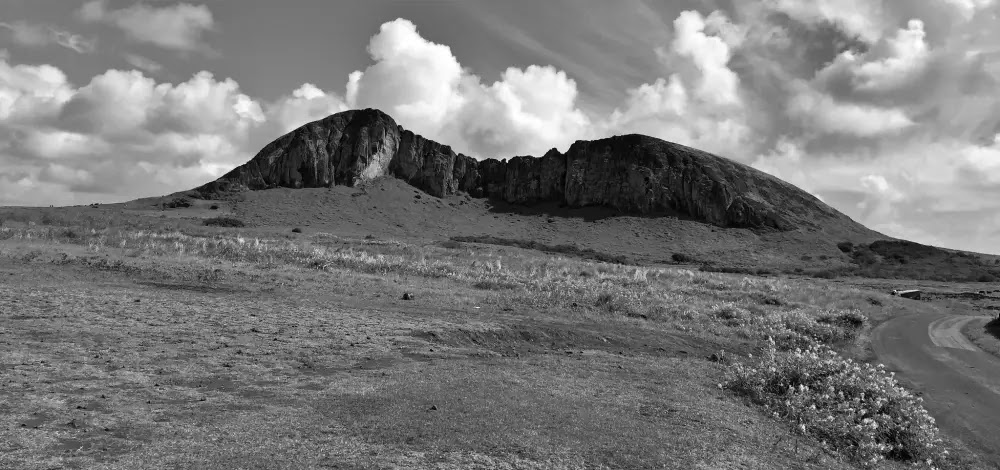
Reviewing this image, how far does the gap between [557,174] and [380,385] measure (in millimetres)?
129937

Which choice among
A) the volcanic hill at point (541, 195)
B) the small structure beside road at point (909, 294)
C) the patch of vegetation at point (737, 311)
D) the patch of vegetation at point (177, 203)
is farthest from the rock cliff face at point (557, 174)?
the patch of vegetation at point (737, 311)

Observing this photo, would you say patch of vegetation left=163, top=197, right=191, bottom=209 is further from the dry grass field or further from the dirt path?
the dirt path

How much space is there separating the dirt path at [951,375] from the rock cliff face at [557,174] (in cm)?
9629

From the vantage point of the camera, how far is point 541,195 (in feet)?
449

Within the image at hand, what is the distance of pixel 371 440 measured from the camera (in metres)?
6.48

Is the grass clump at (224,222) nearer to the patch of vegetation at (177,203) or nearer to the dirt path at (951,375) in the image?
the patch of vegetation at (177,203)

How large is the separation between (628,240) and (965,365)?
301ft

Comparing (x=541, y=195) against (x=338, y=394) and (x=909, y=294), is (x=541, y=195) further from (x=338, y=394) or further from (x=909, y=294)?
(x=338, y=394)

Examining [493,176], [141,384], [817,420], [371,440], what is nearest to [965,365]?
[817,420]

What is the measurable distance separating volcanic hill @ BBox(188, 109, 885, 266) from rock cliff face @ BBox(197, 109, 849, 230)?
10.4 inches

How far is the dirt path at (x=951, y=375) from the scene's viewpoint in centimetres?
1075

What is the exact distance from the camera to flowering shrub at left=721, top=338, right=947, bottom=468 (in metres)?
8.55

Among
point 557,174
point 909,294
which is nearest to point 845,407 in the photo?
point 909,294

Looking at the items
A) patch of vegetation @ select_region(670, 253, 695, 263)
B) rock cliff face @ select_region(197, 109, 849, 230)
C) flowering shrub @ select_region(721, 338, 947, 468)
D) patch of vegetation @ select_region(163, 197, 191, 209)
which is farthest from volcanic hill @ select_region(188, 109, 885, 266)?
flowering shrub @ select_region(721, 338, 947, 468)
